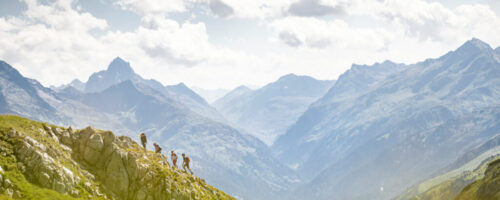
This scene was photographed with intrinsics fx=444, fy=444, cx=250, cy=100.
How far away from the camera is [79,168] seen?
251ft

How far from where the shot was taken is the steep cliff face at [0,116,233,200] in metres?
66.2

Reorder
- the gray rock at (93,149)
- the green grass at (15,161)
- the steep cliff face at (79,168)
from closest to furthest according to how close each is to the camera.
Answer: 1. the green grass at (15,161)
2. the steep cliff face at (79,168)
3. the gray rock at (93,149)

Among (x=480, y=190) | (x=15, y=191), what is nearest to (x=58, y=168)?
(x=15, y=191)

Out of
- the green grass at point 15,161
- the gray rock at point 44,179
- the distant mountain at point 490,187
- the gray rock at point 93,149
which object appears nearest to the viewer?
the green grass at point 15,161

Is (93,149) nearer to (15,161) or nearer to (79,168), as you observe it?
(79,168)

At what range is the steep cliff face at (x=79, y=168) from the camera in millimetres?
66250

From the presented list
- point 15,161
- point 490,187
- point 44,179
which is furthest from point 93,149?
point 490,187

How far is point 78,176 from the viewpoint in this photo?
74.2 m

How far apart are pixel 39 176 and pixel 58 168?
11.0ft

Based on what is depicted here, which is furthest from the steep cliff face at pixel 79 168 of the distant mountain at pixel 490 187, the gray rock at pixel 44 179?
the distant mountain at pixel 490 187

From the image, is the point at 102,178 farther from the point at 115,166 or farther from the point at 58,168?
the point at 58,168

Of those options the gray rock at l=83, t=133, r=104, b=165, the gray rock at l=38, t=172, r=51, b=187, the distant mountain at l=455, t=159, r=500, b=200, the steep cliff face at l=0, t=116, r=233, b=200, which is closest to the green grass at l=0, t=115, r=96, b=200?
the steep cliff face at l=0, t=116, r=233, b=200

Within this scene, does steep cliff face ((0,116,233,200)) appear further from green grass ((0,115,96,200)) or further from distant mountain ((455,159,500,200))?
distant mountain ((455,159,500,200))

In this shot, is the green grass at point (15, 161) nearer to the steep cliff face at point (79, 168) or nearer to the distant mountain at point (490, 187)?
the steep cliff face at point (79, 168)
